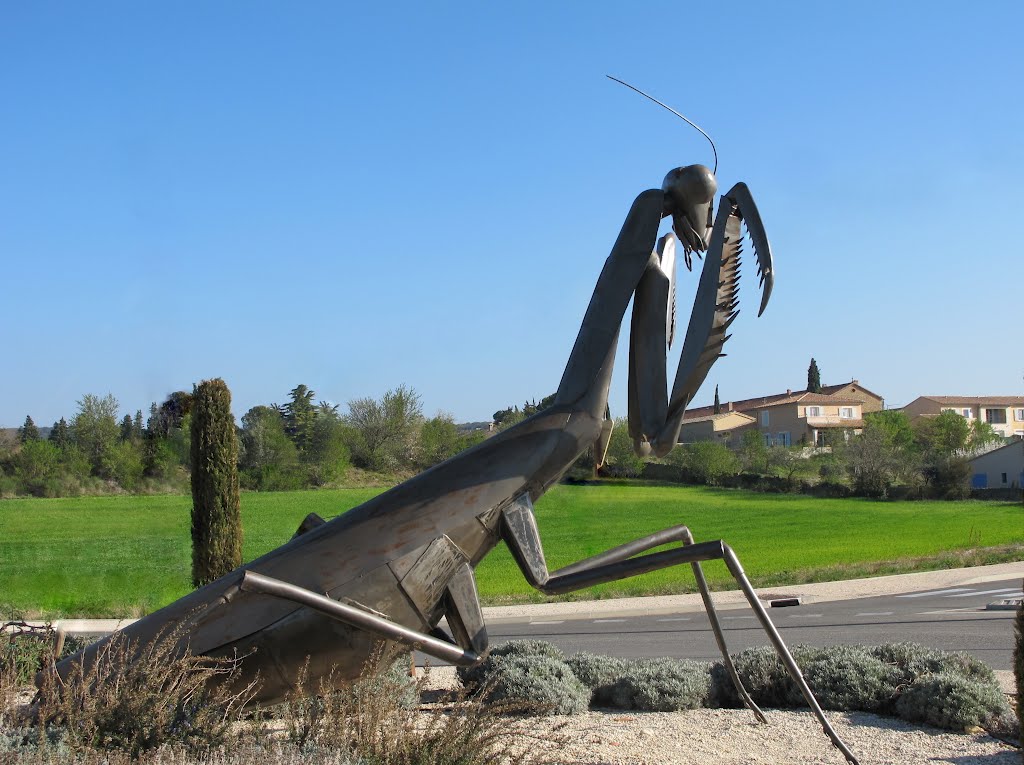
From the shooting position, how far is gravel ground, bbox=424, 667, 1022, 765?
5820 millimetres

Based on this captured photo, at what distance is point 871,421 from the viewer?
220ft

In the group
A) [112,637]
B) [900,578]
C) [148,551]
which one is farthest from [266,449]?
[112,637]

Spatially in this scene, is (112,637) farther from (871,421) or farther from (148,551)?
(871,421)

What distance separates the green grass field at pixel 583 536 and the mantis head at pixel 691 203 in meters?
17.7

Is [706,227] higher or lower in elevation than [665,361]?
higher

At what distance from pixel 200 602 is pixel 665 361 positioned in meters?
2.70

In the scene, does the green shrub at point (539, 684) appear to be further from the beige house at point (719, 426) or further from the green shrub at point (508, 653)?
the beige house at point (719, 426)

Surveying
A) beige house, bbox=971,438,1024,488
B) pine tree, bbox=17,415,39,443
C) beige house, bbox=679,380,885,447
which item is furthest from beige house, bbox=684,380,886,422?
pine tree, bbox=17,415,39,443

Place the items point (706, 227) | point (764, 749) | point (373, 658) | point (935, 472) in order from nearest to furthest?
point (373, 658) < point (706, 227) < point (764, 749) < point (935, 472)

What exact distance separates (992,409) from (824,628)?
87.3 metres

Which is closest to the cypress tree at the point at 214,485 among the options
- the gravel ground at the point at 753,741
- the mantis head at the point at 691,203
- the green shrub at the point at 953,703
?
the gravel ground at the point at 753,741

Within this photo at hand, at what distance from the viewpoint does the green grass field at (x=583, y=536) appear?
82.1 feet

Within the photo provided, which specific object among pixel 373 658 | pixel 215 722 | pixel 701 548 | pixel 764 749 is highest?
pixel 701 548

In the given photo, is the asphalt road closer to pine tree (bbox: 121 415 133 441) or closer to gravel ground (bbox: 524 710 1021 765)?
gravel ground (bbox: 524 710 1021 765)
